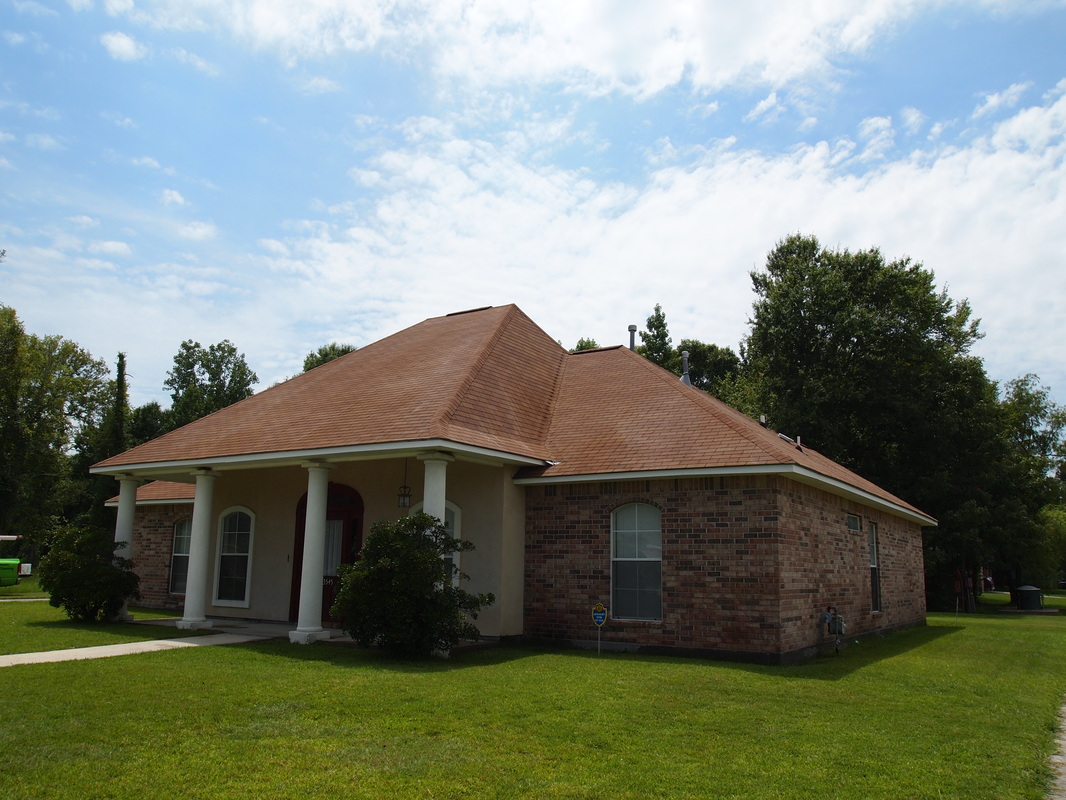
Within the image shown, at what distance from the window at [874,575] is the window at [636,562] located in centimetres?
720

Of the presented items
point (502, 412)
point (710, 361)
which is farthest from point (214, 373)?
point (502, 412)

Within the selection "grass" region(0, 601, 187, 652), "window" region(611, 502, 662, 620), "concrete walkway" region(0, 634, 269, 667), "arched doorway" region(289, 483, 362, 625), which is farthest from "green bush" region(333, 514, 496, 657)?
"grass" region(0, 601, 187, 652)

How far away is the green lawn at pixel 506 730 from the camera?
5492 mm

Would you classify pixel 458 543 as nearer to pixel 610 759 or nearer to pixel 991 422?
pixel 610 759

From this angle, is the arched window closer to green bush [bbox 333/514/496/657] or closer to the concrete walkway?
green bush [bbox 333/514/496/657]

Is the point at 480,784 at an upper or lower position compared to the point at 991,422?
lower

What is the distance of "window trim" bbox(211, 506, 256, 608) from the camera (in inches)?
672

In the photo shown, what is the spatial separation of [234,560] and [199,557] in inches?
99.0

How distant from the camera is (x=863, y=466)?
33.7m

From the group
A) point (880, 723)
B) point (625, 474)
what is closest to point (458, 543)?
point (625, 474)

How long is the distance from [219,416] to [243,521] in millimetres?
2501

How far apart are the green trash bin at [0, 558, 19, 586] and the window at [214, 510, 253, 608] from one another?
1522 cm

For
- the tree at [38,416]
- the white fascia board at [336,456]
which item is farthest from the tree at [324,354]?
the white fascia board at [336,456]

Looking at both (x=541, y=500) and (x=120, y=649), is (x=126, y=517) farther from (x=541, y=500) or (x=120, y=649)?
(x=541, y=500)
